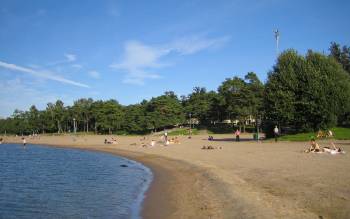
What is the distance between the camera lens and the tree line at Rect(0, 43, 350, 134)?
170 feet

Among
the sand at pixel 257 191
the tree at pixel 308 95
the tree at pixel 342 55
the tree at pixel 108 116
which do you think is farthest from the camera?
the tree at pixel 108 116

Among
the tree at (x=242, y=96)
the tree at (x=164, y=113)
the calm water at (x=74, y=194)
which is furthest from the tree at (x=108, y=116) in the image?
the calm water at (x=74, y=194)

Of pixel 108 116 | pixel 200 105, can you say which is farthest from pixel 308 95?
pixel 108 116

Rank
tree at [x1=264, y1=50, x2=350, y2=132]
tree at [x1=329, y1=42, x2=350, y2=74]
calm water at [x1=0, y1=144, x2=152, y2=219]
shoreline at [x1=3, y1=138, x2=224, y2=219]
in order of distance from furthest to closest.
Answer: tree at [x1=329, y1=42, x2=350, y2=74], tree at [x1=264, y1=50, x2=350, y2=132], calm water at [x1=0, y1=144, x2=152, y2=219], shoreline at [x1=3, y1=138, x2=224, y2=219]

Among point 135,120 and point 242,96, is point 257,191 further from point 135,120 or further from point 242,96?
point 135,120

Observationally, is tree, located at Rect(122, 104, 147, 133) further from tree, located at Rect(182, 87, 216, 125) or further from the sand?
the sand

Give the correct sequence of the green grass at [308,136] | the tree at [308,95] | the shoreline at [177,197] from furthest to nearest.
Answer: the tree at [308,95] < the green grass at [308,136] < the shoreline at [177,197]

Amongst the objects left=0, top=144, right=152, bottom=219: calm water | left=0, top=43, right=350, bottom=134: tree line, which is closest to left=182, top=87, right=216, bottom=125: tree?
left=0, top=43, right=350, bottom=134: tree line

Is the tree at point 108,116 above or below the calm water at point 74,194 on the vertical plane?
above

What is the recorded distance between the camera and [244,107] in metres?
99.3

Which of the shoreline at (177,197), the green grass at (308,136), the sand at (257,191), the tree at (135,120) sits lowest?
the shoreline at (177,197)

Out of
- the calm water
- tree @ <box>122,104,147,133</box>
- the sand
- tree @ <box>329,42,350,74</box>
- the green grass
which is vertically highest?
tree @ <box>329,42,350,74</box>

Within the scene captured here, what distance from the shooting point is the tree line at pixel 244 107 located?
51812 mm

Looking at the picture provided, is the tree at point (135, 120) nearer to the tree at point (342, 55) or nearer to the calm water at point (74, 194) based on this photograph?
the tree at point (342, 55)
